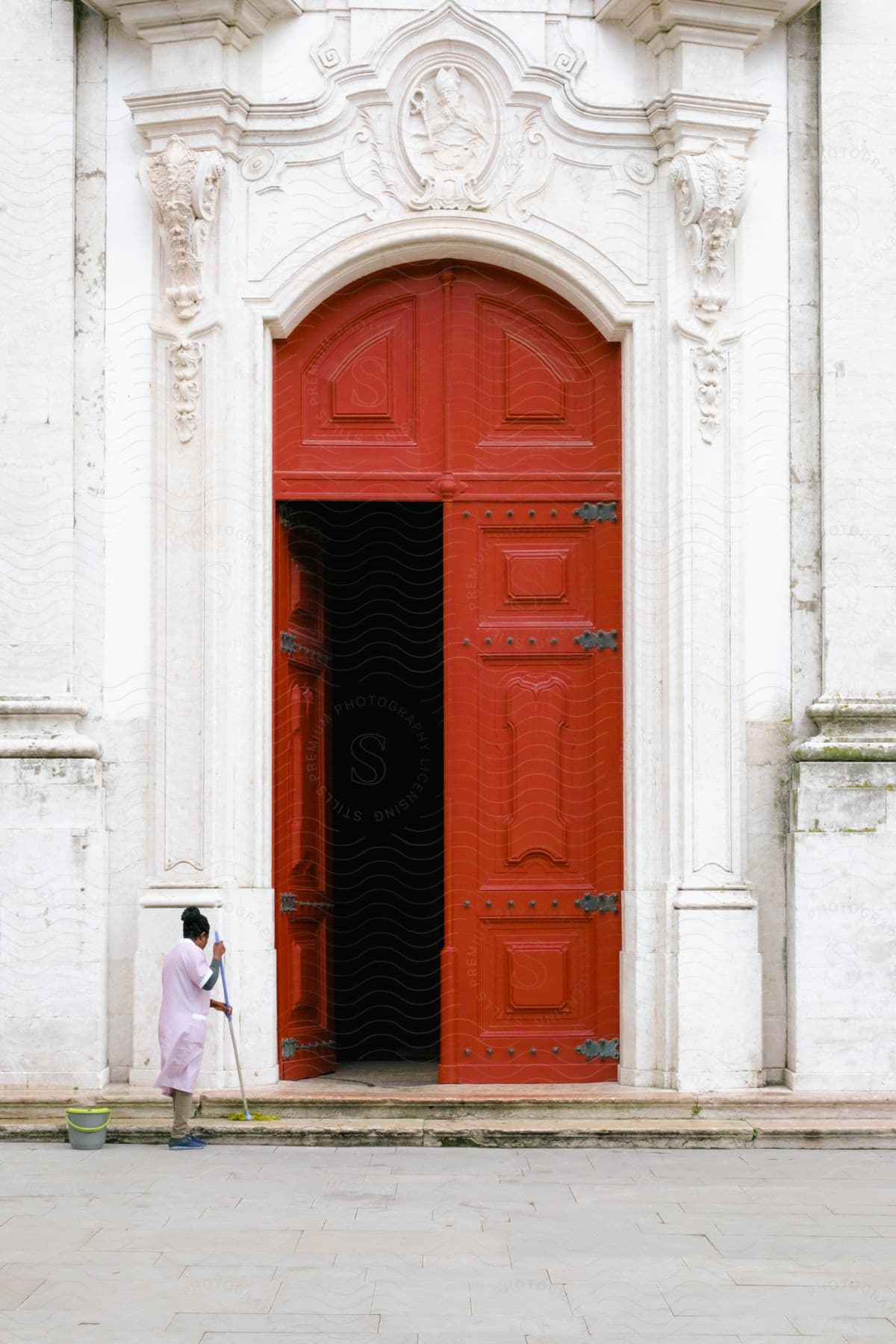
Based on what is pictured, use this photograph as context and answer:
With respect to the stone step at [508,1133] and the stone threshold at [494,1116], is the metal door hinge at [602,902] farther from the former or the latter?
the stone step at [508,1133]

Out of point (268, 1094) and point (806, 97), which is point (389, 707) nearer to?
point (268, 1094)

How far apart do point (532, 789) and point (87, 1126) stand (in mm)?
3046

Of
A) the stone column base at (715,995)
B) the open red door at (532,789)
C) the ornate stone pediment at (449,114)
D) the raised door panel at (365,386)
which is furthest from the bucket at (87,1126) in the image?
the ornate stone pediment at (449,114)

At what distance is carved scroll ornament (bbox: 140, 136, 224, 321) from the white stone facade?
0.07 ft

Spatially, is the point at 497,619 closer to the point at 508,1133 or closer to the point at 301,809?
the point at 301,809

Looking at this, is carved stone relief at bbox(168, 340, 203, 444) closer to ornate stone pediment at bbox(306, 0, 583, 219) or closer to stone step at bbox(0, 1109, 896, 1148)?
ornate stone pediment at bbox(306, 0, 583, 219)

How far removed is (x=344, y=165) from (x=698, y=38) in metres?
2.04

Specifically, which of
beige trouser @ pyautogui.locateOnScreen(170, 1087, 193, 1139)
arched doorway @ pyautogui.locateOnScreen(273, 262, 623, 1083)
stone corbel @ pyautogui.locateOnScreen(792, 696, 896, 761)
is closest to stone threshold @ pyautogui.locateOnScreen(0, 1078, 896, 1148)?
beige trouser @ pyautogui.locateOnScreen(170, 1087, 193, 1139)

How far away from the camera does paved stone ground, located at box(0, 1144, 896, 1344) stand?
19.4 ft

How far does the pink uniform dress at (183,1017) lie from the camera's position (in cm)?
909

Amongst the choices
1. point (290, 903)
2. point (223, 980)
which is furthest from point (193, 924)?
point (290, 903)

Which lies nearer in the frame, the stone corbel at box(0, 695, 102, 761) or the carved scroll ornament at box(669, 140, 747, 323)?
the stone corbel at box(0, 695, 102, 761)

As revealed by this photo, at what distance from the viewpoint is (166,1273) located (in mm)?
6492

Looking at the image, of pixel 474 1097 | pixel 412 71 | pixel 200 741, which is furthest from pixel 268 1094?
pixel 412 71
